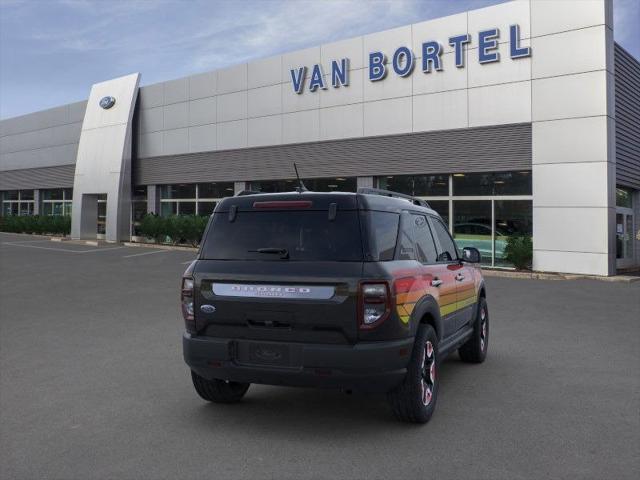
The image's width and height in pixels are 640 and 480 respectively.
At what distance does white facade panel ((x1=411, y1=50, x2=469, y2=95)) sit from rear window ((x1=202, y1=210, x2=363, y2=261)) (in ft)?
51.1

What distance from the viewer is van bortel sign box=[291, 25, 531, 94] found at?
17.9 meters

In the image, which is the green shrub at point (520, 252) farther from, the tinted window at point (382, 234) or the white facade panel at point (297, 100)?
the tinted window at point (382, 234)

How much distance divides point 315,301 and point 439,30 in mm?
17122

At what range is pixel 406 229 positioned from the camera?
16.4ft

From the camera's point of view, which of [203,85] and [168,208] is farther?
[168,208]

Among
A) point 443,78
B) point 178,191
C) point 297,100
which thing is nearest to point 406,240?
point 443,78

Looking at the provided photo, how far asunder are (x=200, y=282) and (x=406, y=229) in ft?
5.80

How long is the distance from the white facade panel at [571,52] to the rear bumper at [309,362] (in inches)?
588

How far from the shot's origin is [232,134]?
25625 mm

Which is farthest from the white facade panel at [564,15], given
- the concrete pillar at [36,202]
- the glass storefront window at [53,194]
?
the concrete pillar at [36,202]

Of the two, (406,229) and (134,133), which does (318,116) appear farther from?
(406,229)

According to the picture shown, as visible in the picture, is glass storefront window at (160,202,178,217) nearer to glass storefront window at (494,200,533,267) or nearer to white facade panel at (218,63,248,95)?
white facade panel at (218,63,248,95)

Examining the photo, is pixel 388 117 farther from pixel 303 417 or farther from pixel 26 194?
pixel 26 194

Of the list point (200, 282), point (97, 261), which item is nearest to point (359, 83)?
point (97, 261)
